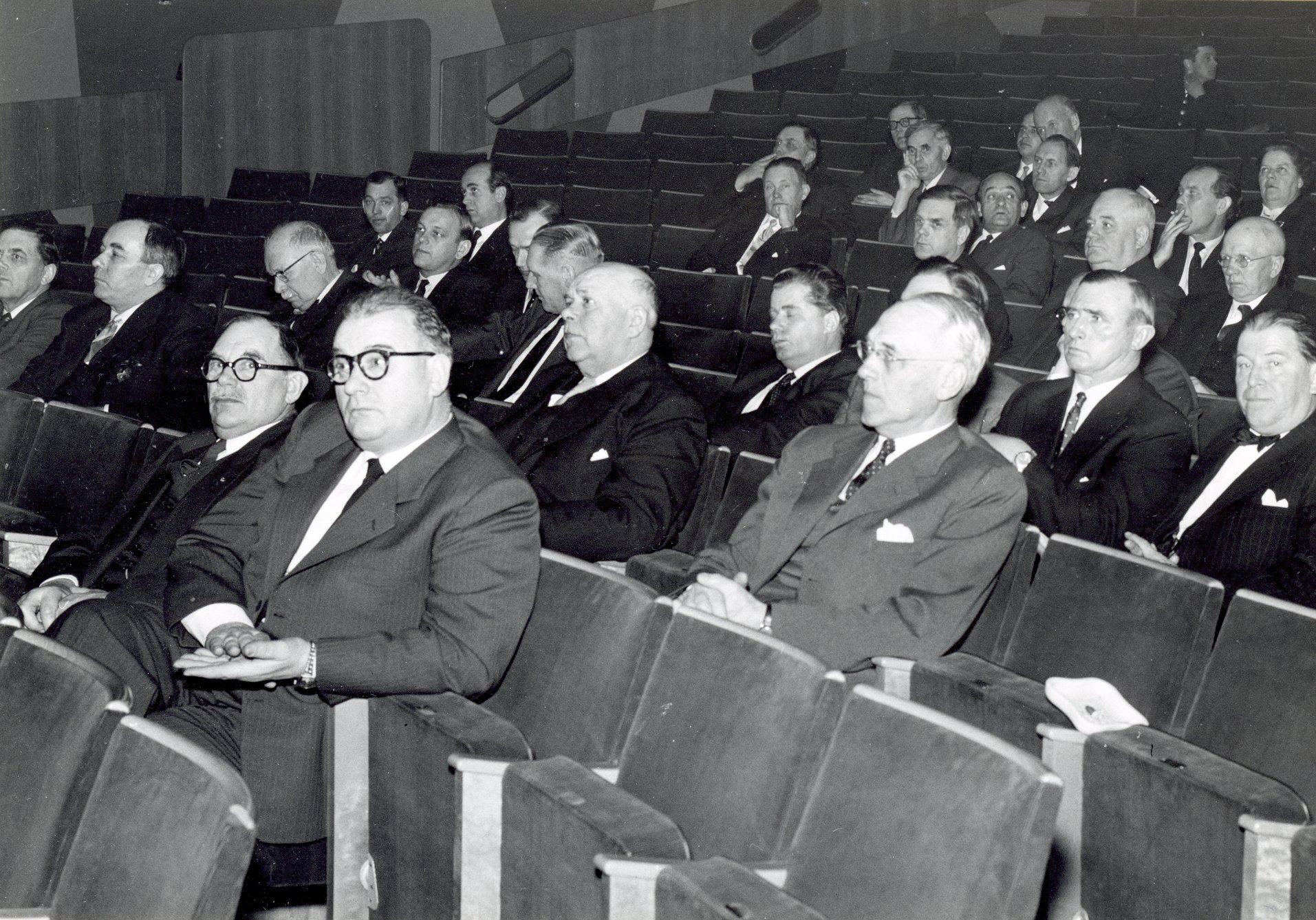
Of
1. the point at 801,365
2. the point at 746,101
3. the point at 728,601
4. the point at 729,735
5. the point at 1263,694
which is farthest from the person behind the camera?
the point at 746,101

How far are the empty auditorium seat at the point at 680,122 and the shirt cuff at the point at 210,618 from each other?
5.52m

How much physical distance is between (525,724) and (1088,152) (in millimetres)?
5035

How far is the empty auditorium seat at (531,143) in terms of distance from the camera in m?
7.15

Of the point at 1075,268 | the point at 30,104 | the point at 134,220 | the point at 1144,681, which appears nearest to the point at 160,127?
the point at 30,104

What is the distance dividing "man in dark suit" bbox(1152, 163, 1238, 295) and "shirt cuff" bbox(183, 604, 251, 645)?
3.57 meters

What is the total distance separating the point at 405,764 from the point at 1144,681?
45.4 inches

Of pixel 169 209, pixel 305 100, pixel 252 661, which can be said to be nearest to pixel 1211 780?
pixel 252 661

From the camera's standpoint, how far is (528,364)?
3834 millimetres

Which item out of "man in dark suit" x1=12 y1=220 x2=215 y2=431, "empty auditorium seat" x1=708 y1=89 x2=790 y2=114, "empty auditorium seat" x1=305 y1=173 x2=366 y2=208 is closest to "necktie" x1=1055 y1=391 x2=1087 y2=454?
"man in dark suit" x1=12 y1=220 x2=215 y2=431

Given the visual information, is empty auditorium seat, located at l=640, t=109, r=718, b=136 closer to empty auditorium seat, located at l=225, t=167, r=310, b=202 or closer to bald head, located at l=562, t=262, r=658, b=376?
empty auditorium seat, located at l=225, t=167, r=310, b=202

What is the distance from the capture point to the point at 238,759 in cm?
215

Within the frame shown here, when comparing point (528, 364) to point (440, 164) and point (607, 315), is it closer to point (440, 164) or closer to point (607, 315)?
point (607, 315)

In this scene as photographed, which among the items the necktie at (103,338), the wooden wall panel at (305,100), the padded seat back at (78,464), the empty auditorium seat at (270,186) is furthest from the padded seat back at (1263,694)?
the wooden wall panel at (305,100)

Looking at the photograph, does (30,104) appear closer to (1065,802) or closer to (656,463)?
(656,463)
